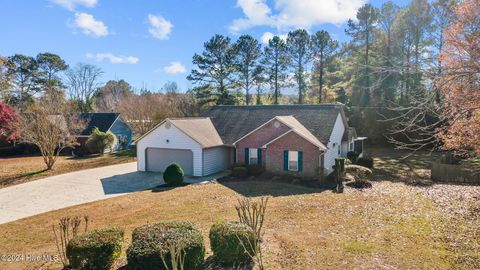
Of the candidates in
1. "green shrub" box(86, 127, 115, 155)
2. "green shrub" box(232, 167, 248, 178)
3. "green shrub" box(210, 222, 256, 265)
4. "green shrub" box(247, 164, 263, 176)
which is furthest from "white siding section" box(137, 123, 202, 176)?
"green shrub" box(210, 222, 256, 265)

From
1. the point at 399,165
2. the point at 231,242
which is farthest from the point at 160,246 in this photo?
the point at 399,165

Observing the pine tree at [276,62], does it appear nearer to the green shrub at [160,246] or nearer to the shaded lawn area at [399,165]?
the shaded lawn area at [399,165]

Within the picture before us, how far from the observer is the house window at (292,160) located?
2152cm

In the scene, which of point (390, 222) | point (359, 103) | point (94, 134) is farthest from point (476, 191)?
point (94, 134)

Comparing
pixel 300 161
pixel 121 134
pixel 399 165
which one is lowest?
pixel 399 165

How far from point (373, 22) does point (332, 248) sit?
34624mm

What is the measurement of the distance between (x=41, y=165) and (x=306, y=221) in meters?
27.3

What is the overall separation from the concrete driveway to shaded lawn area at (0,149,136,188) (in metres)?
1.77

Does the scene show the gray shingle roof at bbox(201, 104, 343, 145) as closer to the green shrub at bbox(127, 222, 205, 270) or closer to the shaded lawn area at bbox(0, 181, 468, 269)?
the shaded lawn area at bbox(0, 181, 468, 269)

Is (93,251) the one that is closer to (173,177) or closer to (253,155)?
(173,177)

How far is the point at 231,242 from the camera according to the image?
304 inches

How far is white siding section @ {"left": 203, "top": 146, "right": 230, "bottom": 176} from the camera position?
23.0 m

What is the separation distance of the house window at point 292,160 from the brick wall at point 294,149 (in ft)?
0.94

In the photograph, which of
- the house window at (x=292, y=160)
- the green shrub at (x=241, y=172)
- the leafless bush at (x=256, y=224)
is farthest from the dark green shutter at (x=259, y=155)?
the leafless bush at (x=256, y=224)
